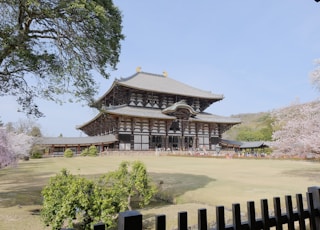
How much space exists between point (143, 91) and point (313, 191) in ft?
108

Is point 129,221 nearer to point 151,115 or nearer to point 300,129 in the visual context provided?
point 300,129

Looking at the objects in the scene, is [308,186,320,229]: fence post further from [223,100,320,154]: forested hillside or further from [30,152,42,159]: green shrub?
[30,152,42,159]: green shrub

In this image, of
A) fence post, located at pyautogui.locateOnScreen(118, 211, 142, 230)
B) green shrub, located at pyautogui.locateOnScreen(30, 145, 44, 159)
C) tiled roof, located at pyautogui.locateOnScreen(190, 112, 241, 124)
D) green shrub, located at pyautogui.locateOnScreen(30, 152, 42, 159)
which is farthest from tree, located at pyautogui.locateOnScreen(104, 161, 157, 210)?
green shrub, located at pyautogui.locateOnScreen(30, 152, 42, 159)

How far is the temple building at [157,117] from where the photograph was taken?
104 ft

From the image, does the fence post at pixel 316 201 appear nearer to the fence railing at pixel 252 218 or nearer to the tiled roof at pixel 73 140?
the fence railing at pixel 252 218

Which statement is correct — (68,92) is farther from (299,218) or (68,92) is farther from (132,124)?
(132,124)

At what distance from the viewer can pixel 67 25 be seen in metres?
5.58

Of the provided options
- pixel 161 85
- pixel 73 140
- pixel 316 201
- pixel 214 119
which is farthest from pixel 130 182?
pixel 161 85

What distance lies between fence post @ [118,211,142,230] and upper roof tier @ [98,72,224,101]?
3172 cm

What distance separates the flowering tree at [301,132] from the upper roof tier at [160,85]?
23822 millimetres

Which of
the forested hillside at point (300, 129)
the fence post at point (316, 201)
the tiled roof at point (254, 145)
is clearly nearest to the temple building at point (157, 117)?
the tiled roof at point (254, 145)

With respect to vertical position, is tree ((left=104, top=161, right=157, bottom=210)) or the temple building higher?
the temple building

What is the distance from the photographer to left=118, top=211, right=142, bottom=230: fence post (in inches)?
48.0

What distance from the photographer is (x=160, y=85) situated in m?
38.7
